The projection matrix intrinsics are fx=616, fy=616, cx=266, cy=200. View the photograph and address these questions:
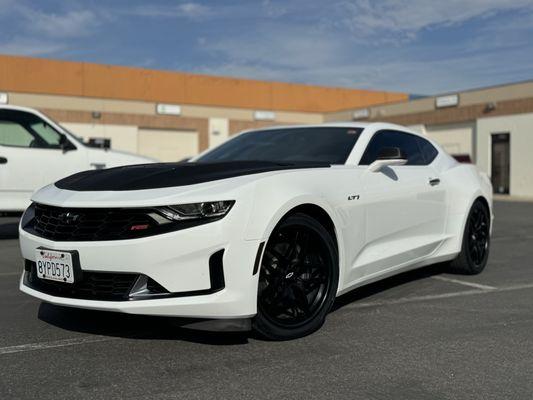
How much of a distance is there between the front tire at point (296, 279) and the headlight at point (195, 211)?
40cm

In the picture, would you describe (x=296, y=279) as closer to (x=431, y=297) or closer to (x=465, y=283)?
(x=431, y=297)

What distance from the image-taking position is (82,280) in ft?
10.7

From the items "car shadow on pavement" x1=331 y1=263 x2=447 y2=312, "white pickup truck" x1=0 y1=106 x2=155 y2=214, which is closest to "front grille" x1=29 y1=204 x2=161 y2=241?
"car shadow on pavement" x1=331 y1=263 x2=447 y2=312

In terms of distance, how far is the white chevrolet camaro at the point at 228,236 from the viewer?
3.18 metres

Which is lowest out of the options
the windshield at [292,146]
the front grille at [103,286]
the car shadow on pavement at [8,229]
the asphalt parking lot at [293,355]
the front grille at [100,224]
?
the asphalt parking lot at [293,355]

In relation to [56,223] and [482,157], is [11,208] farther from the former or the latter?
[482,157]

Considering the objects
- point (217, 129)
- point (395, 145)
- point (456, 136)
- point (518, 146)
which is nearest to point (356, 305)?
point (395, 145)

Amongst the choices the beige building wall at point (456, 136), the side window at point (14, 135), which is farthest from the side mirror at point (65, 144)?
the beige building wall at point (456, 136)

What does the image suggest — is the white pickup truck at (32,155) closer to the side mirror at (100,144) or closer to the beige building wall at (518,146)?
the side mirror at (100,144)

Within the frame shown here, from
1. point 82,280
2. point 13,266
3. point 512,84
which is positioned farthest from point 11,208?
point 512,84

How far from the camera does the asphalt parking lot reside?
288cm

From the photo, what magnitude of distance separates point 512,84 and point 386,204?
Answer: 23744mm

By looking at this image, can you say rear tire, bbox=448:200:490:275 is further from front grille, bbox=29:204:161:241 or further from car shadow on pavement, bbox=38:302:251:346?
front grille, bbox=29:204:161:241

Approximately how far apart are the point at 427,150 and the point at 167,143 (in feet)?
91.9
